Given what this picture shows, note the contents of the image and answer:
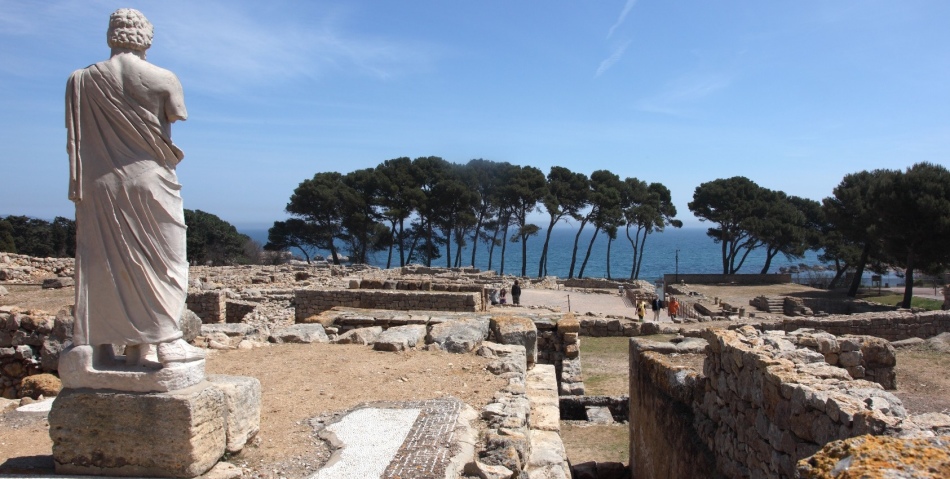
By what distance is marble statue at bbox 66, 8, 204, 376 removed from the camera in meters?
3.92

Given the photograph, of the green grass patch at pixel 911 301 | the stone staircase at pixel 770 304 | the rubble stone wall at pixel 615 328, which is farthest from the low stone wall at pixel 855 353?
the stone staircase at pixel 770 304

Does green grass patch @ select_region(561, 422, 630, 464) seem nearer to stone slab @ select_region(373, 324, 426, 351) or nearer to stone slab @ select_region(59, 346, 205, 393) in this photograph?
stone slab @ select_region(373, 324, 426, 351)

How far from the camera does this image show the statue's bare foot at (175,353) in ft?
12.8

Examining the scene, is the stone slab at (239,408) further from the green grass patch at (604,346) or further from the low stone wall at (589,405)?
the green grass patch at (604,346)

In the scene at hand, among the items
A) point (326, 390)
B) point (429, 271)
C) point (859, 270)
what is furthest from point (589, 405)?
point (859, 270)

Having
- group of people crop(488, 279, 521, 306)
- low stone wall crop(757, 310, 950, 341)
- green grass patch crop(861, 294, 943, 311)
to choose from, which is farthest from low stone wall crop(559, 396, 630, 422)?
green grass patch crop(861, 294, 943, 311)

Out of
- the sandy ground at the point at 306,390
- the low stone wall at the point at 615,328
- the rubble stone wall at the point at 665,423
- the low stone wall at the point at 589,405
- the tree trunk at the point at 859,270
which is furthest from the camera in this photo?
the tree trunk at the point at 859,270

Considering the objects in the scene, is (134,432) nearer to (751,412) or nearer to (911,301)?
(751,412)

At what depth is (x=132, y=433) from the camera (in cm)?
386

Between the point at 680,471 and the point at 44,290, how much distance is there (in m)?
20.8

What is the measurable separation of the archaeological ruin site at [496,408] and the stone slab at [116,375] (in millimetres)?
79

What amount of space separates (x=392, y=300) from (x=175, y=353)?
13.6 m

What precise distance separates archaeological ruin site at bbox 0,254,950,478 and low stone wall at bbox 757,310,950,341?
4720mm

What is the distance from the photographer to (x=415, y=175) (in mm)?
47156
